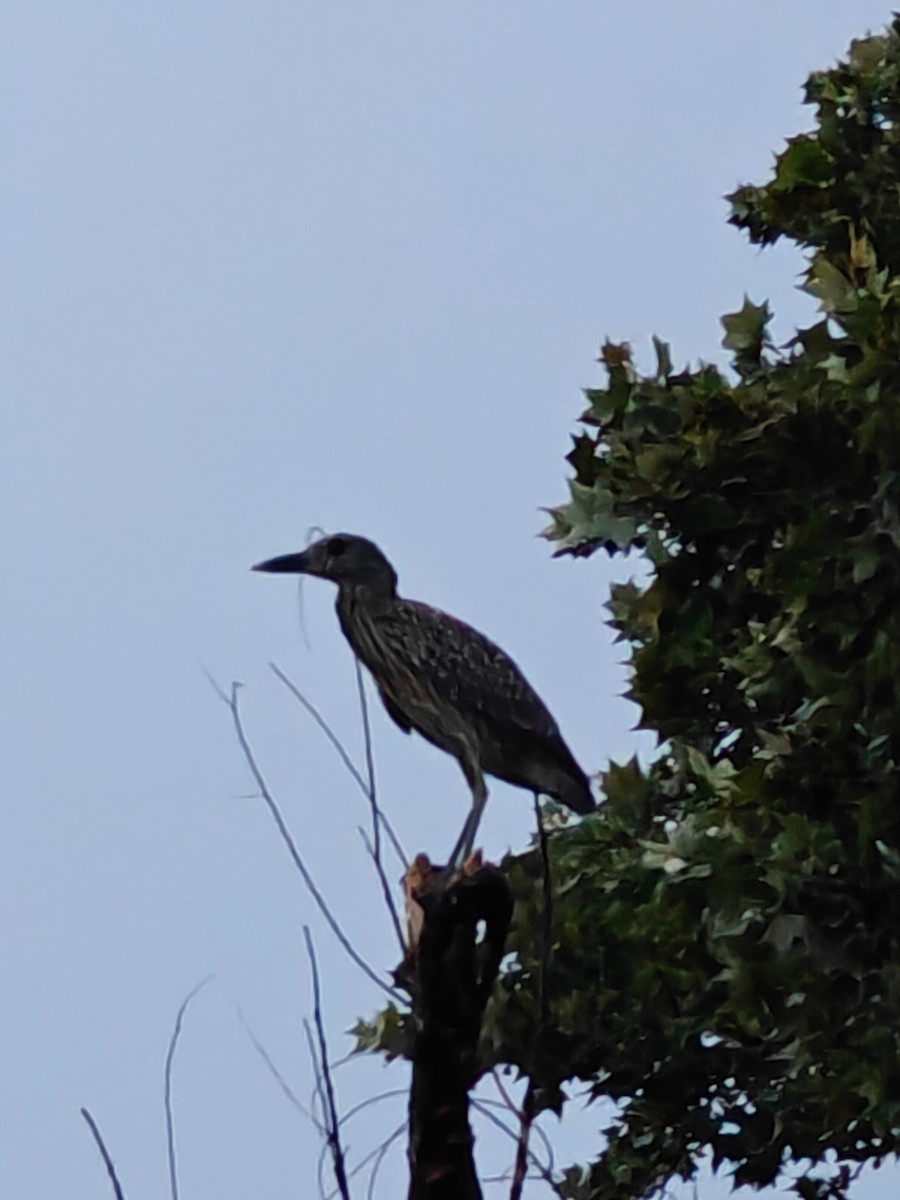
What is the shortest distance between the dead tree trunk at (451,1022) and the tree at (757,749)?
76.8 inches

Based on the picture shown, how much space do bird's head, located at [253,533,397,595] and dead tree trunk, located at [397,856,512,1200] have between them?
252 cm

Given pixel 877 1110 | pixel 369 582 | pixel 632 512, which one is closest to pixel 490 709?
pixel 369 582

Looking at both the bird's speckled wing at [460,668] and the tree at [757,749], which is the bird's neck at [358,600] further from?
the tree at [757,749]

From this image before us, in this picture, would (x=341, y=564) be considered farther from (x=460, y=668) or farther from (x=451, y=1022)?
(x=451, y=1022)

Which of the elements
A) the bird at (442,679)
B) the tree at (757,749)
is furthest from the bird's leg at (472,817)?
the tree at (757,749)

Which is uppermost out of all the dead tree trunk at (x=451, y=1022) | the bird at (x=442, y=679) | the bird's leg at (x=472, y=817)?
the bird at (x=442, y=679)

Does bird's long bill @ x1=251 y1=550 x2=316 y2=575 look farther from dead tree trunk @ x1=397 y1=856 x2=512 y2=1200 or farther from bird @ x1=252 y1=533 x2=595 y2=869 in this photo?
dead tree trunk @ x1=397 y1=856 x2=512 y2=1200

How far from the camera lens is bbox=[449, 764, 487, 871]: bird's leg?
428 centimetres

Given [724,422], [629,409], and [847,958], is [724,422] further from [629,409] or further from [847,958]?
[847,958]

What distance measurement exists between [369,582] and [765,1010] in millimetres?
1564

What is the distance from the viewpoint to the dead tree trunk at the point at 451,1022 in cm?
314

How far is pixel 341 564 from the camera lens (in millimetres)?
5766

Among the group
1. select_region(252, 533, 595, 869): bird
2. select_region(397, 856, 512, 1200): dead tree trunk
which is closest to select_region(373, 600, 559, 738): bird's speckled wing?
select_region(252, 533, 595, 869): bird

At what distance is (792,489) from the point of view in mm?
5875
